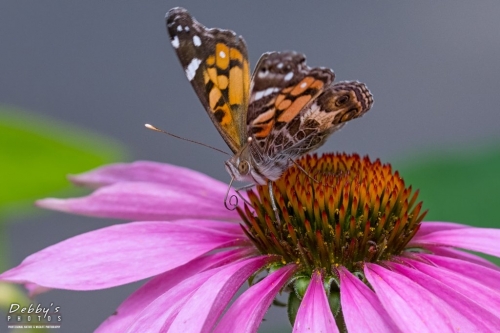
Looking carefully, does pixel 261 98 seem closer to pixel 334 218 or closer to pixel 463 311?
pixel 334 218

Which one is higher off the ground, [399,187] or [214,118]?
[214,118]

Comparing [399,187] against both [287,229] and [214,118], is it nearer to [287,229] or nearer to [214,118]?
[287,229]

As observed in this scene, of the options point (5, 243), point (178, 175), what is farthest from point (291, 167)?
point (5, 243)

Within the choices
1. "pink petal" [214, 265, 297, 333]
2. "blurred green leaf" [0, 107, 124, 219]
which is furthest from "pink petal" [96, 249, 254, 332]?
"blurred green leaf" [0, 107, 124, 219]

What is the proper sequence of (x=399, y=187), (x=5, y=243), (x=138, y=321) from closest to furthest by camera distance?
(x=138, y=321) → (x=399, y=187) → (x=5, y=243)

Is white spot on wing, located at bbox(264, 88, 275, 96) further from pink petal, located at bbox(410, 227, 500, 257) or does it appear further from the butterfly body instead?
pink petal, located at bbox(410, 227, 500, 257)

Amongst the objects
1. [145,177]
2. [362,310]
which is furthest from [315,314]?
[145,177]

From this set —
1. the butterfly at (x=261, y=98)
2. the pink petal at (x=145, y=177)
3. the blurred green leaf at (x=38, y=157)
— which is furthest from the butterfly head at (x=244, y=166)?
the blurred green leaf at (x=38, y=157)
